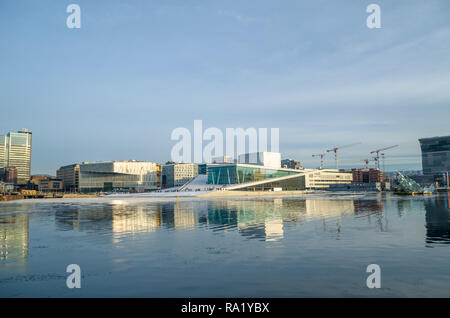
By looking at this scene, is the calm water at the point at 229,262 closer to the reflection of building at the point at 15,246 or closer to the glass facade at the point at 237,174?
the reflection of building at the point at 15,246

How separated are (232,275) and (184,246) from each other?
6240mm

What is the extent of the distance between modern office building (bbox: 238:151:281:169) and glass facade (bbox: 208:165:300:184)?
1322 cm

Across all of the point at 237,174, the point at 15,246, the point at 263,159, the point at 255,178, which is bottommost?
the point at 15,246

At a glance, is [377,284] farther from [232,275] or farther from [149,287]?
[149,287]

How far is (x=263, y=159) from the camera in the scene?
15238 cm

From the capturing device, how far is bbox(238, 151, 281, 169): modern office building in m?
153

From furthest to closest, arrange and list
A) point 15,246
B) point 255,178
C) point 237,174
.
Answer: point 255,178
point 237,174
point 15,246

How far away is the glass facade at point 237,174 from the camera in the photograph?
12800cm

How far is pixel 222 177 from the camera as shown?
131m

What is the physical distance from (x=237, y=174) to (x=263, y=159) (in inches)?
1129
